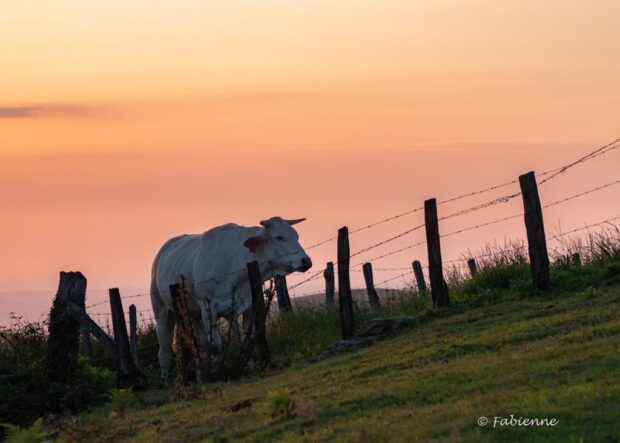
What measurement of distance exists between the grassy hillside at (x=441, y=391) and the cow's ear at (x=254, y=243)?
4.05m

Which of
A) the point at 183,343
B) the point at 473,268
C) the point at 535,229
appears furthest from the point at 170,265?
the point at 473,268

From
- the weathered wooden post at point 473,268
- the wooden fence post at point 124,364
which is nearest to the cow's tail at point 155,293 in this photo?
the wooden fence post at point 124,364

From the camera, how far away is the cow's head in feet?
79.3

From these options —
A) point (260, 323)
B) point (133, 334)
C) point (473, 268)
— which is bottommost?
point (260, 323)

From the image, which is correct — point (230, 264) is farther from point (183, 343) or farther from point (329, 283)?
point (329, 283)

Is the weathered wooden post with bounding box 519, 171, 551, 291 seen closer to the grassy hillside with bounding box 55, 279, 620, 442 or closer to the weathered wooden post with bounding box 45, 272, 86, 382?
the grassy hillside with bounding box 55, 279, 620, 442

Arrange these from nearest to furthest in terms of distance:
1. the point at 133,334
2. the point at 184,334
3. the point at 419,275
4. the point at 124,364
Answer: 1. the point at 184,334
2. the point at 124,364
3. the point at 133,334
4. the point at 419,275

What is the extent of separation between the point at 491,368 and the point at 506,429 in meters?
3.71

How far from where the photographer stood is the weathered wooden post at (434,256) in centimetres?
2300

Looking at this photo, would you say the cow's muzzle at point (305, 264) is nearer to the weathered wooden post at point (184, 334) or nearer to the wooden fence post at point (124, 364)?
the weathered wooden post at point (184, 334)

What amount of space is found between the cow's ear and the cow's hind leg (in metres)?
2.99

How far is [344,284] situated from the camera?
23031 millimetres

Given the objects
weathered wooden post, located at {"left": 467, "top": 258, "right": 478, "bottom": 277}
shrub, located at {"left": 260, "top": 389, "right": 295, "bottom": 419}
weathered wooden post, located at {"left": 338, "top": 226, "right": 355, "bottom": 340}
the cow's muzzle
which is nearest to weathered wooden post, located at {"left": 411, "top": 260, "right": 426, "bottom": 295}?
weathered wooden post, located at {"left": 467, "top": 258, "right": 478, "bottom": 277}

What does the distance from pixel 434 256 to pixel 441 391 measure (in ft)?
31.0
